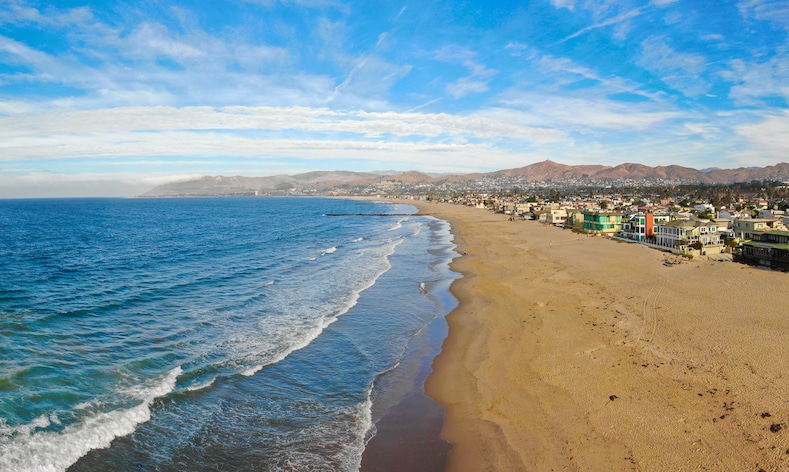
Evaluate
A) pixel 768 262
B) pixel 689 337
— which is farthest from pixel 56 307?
pixel 768 262

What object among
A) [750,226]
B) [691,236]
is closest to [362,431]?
[691,236]

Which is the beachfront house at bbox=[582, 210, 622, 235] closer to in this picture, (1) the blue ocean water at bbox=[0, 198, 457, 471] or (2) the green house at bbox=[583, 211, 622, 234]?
(2) the green house at bbox=[583, 211, 622, 234]

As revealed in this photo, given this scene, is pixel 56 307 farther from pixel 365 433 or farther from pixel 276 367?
pixel 365 433

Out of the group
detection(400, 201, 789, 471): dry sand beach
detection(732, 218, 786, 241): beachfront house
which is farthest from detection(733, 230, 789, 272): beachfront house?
detection(732, 218, 786, 241): beachfront house

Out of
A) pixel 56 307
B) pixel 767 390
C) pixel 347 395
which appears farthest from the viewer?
pixel 56 307

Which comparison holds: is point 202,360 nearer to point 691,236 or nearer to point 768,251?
point 768,251

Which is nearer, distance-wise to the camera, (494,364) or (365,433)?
(365,433)

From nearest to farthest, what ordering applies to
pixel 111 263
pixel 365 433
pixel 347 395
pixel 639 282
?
pixel 365 433 → pixel 347 395 → pixel 639 282 → pixel 111 263
